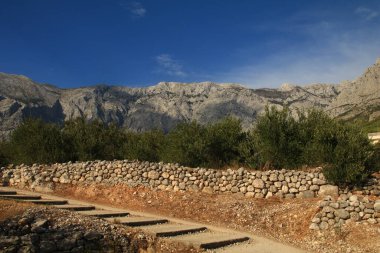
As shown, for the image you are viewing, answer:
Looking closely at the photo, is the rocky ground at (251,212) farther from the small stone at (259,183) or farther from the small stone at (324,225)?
the small stone at (259,183)

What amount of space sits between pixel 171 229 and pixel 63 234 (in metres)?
4.96

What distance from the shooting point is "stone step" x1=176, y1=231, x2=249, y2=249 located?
13.8 meters

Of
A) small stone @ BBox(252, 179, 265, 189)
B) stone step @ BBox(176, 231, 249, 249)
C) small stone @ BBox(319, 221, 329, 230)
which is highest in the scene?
small stone @ BBox(252, 179, 265, 189)

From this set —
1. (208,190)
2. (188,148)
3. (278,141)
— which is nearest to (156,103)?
(188,148)

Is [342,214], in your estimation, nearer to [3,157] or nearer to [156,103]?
[3,157]

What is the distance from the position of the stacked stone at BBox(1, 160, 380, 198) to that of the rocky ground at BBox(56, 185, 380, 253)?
540 mm

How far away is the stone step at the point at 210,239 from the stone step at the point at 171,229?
1.17ft

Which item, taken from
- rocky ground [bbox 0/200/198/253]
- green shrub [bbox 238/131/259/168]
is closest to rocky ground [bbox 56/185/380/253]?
green shrub [bbox 238/131/259/168]

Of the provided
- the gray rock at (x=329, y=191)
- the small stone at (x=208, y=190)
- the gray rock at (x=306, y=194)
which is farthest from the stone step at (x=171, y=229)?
the gray rock at (x=329, y=191)

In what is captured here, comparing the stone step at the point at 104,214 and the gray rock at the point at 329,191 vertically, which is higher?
the gray rock at the point at 329,191

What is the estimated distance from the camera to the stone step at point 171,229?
14516mm

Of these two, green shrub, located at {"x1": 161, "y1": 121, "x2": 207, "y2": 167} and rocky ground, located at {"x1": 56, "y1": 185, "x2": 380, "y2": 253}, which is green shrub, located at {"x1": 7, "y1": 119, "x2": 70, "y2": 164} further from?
green shrub, located at {"x1": 161, "y1": 121, "x2": 207, "y2": 167}

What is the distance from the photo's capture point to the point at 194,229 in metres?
16.3

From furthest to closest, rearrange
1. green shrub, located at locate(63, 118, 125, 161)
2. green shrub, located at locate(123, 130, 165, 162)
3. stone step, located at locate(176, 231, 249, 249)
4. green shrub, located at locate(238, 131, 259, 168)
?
green shrub, located at locate(123, 130, 165, 162), green shrub, located at locate(63, 118, 125, 161), green shrub, located at locate(238, 131, 259, 168), stone step, located at locate(176, 231, 249, 249)
